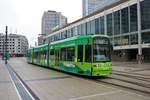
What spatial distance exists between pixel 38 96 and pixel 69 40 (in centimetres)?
1224

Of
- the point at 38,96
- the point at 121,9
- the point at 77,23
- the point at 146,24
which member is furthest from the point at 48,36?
the point at 38,96

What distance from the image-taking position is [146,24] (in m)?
53.4

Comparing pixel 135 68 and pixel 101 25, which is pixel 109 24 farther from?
pixel 135 68

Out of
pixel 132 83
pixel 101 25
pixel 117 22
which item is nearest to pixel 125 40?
pixel 117 22

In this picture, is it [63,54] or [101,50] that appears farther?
[63,54]

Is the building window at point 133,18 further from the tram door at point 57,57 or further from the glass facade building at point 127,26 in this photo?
the tram door at point 57,57

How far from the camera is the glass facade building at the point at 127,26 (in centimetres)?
5428

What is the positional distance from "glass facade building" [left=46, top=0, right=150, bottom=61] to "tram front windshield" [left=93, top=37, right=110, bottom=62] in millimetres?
33706

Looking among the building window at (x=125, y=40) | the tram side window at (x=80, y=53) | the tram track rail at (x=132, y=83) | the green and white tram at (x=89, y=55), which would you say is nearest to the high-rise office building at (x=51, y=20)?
the building window at (x=125, y=40)

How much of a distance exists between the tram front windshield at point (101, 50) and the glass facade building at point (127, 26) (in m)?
33.7

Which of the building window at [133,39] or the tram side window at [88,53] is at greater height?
the building window at [133,39]

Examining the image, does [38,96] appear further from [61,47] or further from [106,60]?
[61,47]

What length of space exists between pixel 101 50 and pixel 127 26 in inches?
1586

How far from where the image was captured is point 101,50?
20.1 meters
